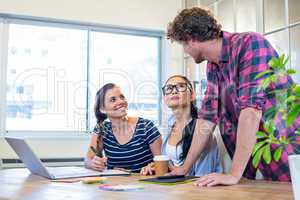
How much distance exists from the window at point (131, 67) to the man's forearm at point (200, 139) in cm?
236

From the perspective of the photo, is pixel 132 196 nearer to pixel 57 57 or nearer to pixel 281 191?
pixel 281 191

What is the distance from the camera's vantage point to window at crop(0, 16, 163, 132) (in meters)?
3.64

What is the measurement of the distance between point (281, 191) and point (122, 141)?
3.94 feet

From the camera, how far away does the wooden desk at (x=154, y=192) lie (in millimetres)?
1066

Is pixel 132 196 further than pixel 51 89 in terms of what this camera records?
No

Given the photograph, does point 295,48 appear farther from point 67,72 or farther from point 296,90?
point 296,90

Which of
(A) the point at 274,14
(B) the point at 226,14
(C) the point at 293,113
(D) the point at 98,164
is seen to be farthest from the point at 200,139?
(B) the point at 226,14

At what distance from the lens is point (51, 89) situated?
379cm

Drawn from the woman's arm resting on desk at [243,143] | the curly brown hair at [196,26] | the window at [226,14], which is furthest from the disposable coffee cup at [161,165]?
the window at [226,14]

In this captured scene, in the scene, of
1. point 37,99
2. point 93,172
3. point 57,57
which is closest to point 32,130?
point 37,99

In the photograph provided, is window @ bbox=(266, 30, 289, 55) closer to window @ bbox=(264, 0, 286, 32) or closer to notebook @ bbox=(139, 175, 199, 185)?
window @ bbox=(264, 0, 286, 32)

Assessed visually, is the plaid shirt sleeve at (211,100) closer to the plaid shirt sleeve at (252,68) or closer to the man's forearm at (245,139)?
the plaid shirt sleeve at (252,68)

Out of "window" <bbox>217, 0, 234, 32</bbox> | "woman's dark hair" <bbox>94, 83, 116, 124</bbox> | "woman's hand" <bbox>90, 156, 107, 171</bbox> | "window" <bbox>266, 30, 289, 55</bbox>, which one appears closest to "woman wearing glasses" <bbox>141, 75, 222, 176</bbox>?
"woman's hand" <bbox>90, 156, 107, 171</bbox>

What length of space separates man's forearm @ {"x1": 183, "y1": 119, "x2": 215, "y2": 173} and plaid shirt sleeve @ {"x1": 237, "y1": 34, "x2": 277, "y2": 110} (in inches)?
12.3
